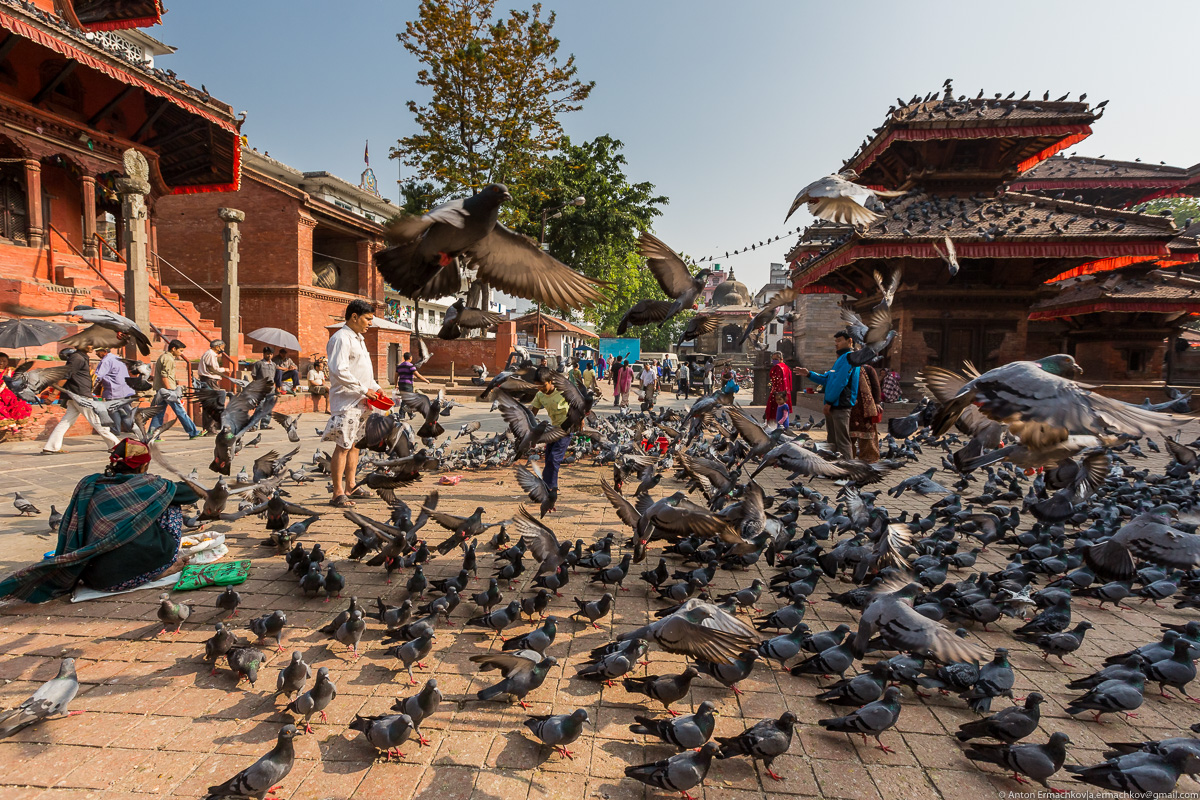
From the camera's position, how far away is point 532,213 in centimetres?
2548

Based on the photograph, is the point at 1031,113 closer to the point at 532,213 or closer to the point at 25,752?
the point at 532,213

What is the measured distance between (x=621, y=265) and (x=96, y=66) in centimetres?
2204

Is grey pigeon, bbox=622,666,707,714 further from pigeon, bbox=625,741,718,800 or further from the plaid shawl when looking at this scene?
the plaid shawl

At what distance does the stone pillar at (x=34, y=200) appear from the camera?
1402 cm

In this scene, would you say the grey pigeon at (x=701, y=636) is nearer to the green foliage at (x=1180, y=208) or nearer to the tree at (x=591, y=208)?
the tree at (x=591, y=208)

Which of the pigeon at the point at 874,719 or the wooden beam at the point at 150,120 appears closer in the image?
the pigeon at the point at 874,719

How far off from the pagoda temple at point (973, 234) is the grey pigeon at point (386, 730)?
48.0 feet

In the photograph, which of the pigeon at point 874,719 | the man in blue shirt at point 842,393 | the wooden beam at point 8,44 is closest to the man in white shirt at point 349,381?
the pigeon at point 874,719

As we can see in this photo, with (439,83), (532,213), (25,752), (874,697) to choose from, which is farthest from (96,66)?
(874,697)

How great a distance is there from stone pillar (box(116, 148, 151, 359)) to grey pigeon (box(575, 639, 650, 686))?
42.4 ft

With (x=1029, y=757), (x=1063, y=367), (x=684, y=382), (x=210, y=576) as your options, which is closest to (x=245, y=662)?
(x=210, y=576)

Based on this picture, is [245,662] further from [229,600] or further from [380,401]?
[380,401]

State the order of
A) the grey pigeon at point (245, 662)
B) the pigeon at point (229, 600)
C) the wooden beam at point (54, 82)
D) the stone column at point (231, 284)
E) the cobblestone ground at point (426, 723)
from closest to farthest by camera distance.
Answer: the cobblestone ground at point (426, 723) < the grey pigeon at point (245, 662) < the pigeon at point (229, 600) < the wooden beam at point (54, 82) < the stone column at point (231, 284)

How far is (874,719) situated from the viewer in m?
2.59
